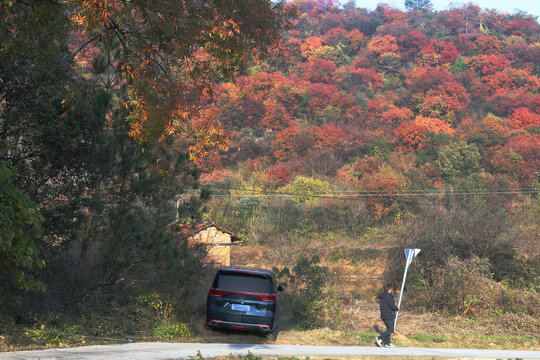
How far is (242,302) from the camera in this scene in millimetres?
14008

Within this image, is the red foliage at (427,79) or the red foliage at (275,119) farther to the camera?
the red foliage at (427,79)

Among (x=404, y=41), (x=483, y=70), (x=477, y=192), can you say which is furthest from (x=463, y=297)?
(x=404, y=41)

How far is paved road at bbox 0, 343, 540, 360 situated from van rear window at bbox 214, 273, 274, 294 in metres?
1.30

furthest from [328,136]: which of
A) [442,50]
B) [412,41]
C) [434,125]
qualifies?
[412,41]

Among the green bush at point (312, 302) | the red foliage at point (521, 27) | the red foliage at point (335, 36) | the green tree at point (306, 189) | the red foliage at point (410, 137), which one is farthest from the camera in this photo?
the red foliage at point (521, 27)

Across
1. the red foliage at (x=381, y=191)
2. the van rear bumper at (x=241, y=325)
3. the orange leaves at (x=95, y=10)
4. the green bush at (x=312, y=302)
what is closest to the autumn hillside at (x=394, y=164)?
the red foliage at (x=381, y=191)

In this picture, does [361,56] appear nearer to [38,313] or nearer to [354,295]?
[354,295]

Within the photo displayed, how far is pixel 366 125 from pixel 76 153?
60865mm

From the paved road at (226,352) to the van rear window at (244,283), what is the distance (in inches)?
51.3

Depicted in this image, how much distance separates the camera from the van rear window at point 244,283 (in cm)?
1421

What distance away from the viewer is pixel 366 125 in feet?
239

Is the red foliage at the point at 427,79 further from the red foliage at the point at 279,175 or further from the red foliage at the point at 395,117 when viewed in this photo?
the red foliage at the point at 279,175

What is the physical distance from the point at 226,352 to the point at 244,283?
2425 mm

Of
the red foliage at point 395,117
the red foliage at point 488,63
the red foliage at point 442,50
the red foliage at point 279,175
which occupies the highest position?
the red foliage at point 442,50
